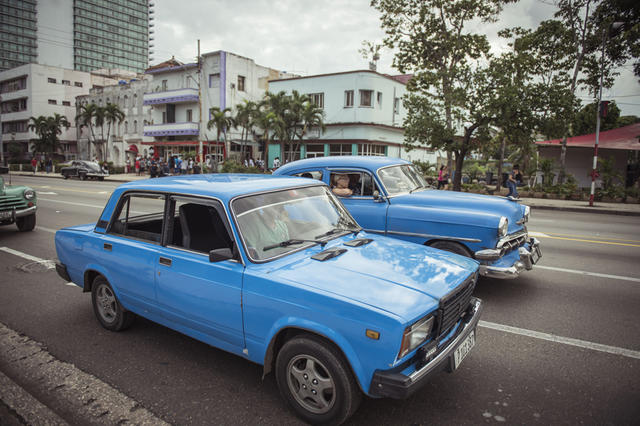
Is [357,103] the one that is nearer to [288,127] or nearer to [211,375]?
[288,127]

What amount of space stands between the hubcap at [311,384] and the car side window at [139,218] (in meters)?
1.82

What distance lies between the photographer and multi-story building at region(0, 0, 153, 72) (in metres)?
130

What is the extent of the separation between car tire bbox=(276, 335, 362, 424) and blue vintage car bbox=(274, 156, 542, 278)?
3.17 metres

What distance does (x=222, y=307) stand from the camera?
2.95m

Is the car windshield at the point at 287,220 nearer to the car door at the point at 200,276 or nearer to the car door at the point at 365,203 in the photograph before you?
the car door at the point at 200,276

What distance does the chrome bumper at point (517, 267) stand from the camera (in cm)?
487

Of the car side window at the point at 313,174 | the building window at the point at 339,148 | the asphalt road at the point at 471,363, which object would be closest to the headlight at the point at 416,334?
the asphalt road at the point at 471,363

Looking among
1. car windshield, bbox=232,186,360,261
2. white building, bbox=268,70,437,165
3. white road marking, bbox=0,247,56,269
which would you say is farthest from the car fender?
white building, bbox=268,70,437,165

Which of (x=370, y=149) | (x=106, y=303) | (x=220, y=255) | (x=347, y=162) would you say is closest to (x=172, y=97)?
(x=370, y=149)

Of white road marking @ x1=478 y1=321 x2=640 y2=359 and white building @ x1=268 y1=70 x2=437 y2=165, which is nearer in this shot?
white road marking @ x1=478 y1=321 x2=640 y2=359

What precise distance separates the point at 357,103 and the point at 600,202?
22156 millimetres

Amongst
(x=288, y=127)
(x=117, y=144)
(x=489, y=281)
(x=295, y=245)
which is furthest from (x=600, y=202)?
(x=117, y=144)

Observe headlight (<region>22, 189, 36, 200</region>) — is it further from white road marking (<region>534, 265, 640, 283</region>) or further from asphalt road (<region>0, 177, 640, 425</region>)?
white road marking (<region>534, 265, 640, 283</region>)

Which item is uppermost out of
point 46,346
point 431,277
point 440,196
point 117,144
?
point 117,144
